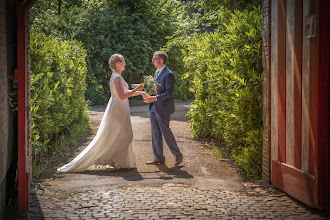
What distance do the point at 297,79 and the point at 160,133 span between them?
3.40 m

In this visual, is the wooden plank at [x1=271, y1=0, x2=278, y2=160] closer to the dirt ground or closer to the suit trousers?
the dirt ground

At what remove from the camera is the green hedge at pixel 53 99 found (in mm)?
8641

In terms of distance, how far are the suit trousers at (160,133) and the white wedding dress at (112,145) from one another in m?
0.50

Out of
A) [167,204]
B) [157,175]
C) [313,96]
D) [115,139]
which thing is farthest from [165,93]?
[313,96]

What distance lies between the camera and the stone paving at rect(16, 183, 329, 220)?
555cm

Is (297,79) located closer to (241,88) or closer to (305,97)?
(305,97)

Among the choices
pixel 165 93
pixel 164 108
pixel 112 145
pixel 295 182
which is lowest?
pixel 295 182

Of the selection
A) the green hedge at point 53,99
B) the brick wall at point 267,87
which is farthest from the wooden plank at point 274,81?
the green hedge at point 53,99

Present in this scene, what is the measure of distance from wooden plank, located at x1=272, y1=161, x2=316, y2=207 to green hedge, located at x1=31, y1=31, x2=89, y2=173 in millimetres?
3763

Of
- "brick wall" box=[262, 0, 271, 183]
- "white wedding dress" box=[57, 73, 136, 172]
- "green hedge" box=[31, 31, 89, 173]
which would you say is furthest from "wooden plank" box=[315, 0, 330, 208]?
"green hedge" box=[31, 31, 89, 173]

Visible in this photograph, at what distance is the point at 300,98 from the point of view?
6043mm

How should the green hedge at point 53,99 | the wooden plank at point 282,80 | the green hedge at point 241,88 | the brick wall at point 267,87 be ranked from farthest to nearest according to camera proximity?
the green hedge at point 53,99 < the green hedge at point 241,88 < the brick wall at point 267,87 < the wooden plank at point 282,80

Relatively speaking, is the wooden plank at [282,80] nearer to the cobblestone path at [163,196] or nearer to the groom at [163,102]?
the cobblestone path at [163,196]

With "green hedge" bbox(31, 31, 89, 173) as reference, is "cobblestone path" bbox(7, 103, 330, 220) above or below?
below
